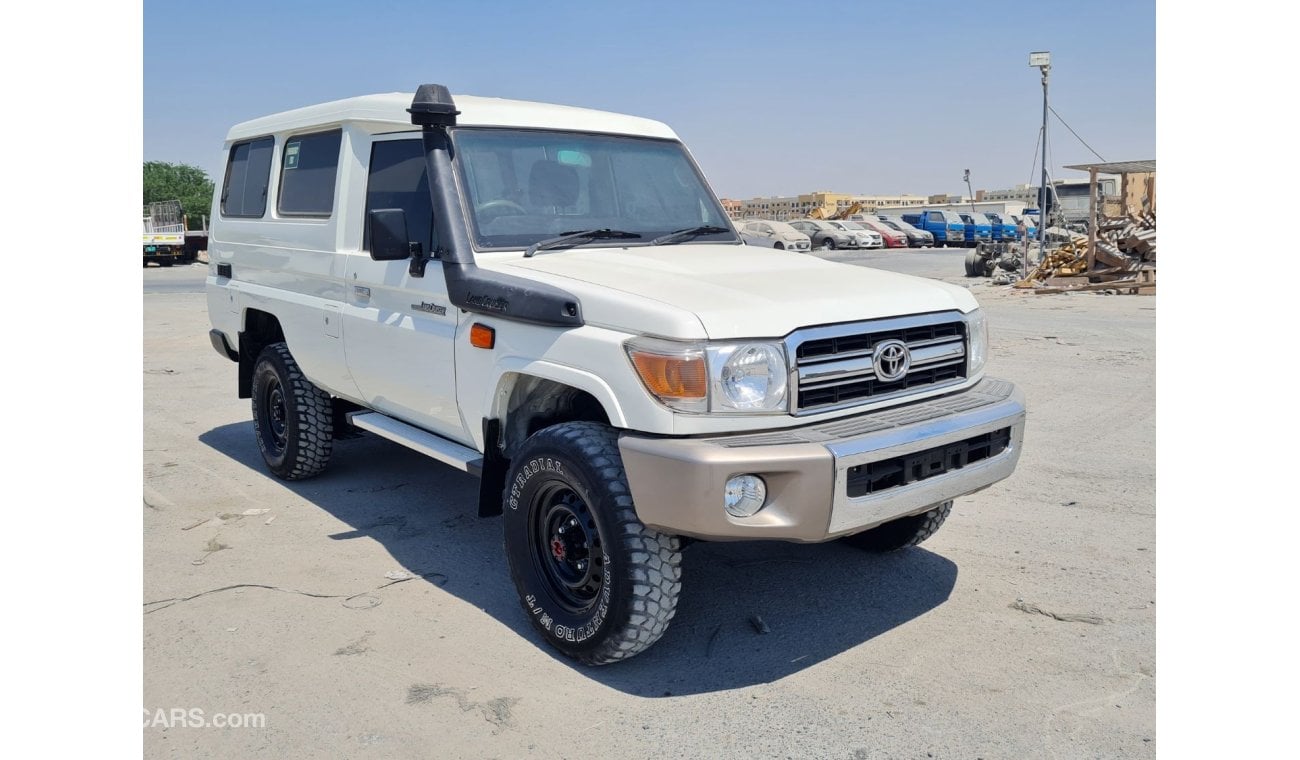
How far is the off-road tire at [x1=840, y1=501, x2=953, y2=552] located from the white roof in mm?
2368

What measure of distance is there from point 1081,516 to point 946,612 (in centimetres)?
157

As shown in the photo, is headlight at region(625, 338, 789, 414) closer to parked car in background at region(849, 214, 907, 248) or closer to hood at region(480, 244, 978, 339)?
hood at region(480, 244, 978, 339)

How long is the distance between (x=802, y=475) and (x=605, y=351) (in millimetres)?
827

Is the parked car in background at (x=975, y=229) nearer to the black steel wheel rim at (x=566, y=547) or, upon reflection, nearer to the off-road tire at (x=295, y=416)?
the off-road tire at (x=295, y=416)

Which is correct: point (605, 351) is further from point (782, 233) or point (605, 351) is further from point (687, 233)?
point (782, 233)

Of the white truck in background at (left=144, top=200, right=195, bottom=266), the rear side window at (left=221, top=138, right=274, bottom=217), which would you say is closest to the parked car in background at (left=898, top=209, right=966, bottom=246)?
the white truck in background at (left=144, top=200, right=195, bottom=266)

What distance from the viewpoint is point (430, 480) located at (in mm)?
6492

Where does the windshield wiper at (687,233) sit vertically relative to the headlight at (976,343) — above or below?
above

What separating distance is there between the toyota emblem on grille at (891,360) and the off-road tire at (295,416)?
142 inches

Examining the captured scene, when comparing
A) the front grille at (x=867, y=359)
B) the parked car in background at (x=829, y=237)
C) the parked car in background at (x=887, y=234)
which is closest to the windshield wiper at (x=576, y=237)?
the front grille at (x=867, y=359)

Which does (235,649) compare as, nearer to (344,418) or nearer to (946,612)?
(344,418)

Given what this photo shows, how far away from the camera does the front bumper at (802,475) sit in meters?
3.41
